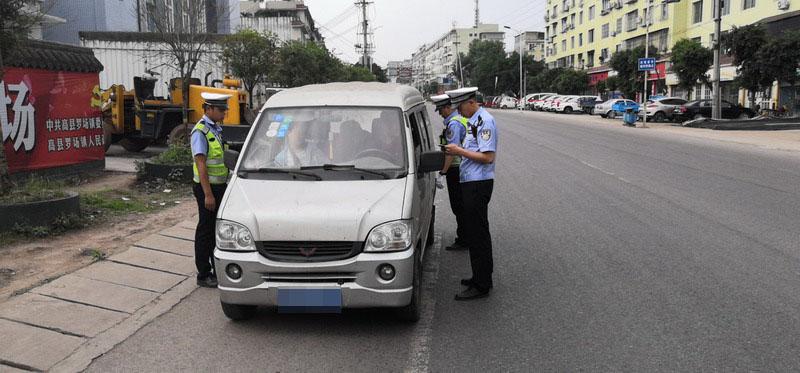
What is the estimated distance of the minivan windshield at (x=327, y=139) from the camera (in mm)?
5402

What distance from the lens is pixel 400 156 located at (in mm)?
5430

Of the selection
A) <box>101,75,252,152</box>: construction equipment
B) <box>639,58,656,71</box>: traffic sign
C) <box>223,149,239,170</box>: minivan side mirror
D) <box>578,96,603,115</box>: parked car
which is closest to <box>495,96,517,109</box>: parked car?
<box>578,96,603,115</box>: parked car

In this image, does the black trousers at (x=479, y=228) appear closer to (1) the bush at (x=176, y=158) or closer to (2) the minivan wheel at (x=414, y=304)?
(2) the minivan wheel at (x=414, y=304)

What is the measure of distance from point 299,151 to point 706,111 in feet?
113

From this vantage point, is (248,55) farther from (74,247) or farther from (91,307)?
(91,307)

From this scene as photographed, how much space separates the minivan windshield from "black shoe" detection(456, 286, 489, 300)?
1.25 metres

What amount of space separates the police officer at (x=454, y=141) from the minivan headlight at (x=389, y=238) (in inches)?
85.5

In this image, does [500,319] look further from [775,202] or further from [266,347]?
[775,202]

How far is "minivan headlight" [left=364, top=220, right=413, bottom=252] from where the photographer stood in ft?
15.0

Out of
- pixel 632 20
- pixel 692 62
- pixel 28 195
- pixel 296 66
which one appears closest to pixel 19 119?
pixel 28 195

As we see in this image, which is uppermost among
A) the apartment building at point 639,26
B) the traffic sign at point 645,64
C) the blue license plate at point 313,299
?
the apartment building at point 639,26

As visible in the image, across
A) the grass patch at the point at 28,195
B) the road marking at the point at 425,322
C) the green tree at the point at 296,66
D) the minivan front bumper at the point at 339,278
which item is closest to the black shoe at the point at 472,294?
the road marking at the point at 425,322

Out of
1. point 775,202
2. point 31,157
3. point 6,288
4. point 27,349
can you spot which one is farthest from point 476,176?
point 31,157

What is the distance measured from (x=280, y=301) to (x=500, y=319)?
1.73 meters
